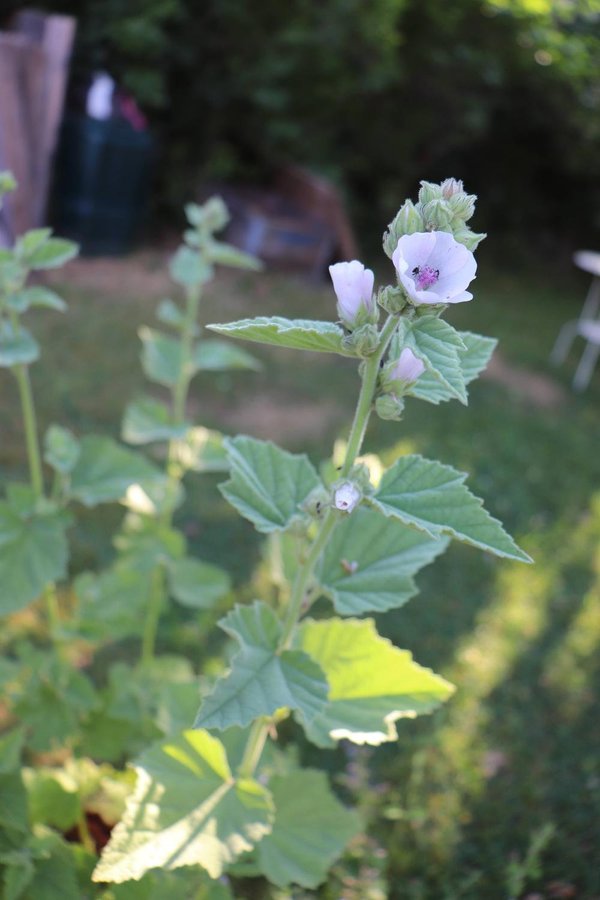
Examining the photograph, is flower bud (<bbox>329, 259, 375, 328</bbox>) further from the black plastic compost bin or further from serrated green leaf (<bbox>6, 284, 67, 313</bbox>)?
the black plastic compost bin

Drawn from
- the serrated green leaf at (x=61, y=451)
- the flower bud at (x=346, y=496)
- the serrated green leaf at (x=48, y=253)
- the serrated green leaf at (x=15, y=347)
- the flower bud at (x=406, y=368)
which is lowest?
the serrated green leaf at (x=61, y=451)

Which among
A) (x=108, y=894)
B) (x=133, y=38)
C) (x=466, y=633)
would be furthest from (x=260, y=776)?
(x=133, y=38)

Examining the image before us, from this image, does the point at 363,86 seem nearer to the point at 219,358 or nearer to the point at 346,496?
the point at 219,358

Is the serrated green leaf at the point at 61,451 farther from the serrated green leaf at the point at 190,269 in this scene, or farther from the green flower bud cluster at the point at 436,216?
the green flower bud cluster at the point at 436,216

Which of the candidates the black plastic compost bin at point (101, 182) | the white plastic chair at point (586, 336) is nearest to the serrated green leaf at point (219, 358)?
the black plastic compost bin at point (101, 182)

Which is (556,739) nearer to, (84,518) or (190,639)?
(190,639)

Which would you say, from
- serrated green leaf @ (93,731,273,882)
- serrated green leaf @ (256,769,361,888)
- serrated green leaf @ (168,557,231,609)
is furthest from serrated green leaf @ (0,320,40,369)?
serrated green leaf @ (256,769,361,888)
